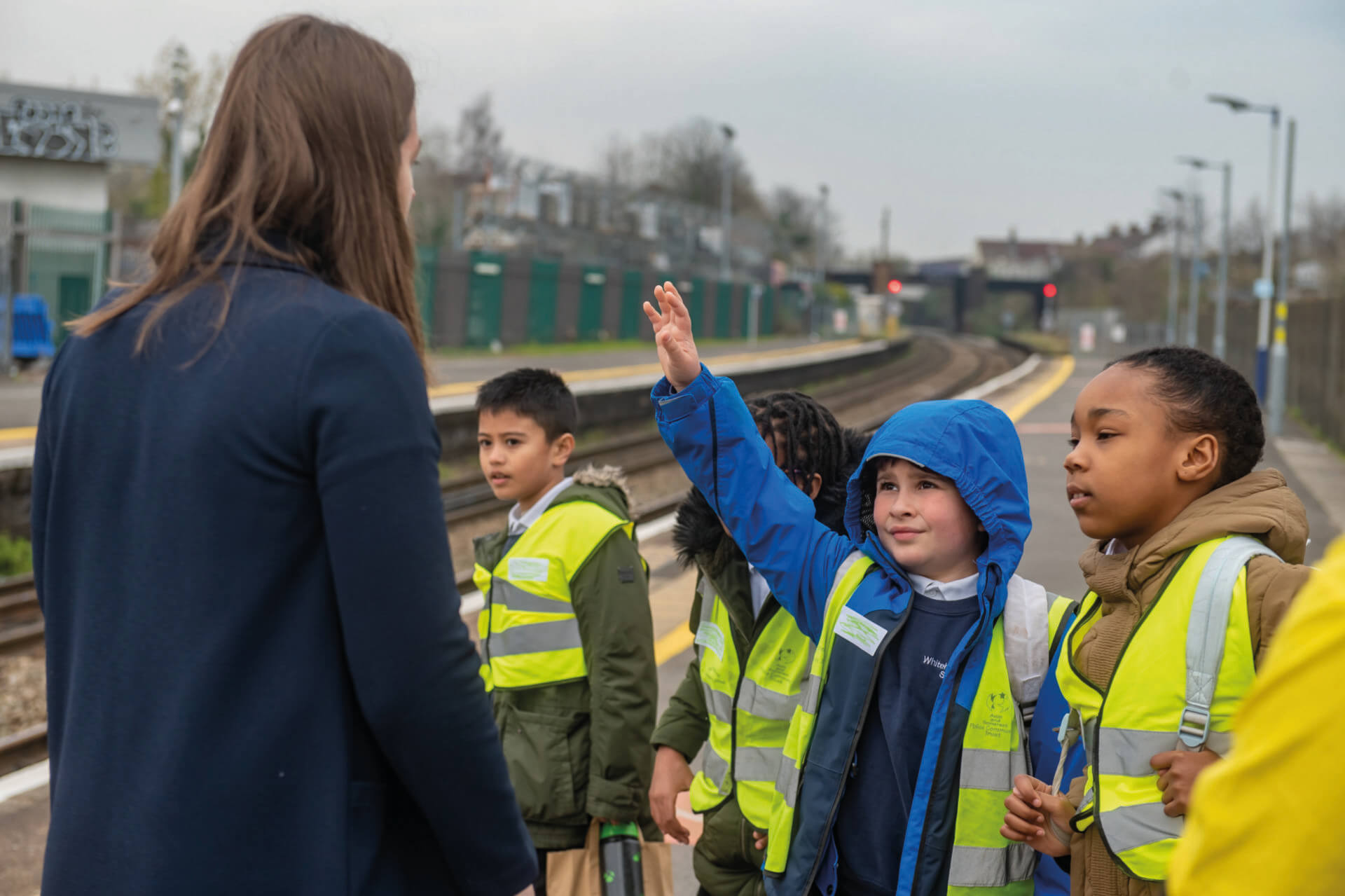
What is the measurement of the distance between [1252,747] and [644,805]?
8.18ft

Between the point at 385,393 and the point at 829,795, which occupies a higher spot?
the point at 385,393

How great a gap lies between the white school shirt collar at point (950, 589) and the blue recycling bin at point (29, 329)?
2266 centimetres

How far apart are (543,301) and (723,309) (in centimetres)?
1585

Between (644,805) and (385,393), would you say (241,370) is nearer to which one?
(385,393)

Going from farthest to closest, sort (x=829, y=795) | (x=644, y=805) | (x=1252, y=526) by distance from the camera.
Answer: (x=644, y=805) → (x=829, y=795) → (x=1252, y=526)

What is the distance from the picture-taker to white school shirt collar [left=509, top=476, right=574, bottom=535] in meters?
3.36

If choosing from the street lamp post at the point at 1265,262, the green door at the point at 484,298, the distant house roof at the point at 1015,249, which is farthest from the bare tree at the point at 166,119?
the distant house roof at the point at 1015,249

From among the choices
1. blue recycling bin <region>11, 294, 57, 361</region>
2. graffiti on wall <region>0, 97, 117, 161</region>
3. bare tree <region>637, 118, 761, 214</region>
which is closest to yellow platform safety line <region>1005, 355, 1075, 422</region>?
blue recycling bin <region>11, 294, 57, 361</region>

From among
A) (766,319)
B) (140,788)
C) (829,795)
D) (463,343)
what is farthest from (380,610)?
(766,319)

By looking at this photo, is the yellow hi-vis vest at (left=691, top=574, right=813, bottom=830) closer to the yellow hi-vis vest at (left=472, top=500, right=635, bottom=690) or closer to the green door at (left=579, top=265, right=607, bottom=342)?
the yellow hi-vis vest at (left=472, top=500, right=635, bottom=690)

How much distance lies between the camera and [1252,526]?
1.99 meters

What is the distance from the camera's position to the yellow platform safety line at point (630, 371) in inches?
814

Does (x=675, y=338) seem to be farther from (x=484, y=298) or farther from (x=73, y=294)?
Result: (x=484, y=298)

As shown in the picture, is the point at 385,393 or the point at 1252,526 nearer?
the point at 385,393
